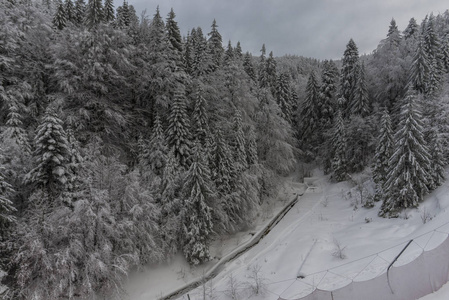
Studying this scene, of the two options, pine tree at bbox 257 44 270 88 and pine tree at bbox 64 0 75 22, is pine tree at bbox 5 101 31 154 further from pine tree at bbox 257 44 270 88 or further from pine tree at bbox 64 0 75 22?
pine tree at bbox 257 44 270 88

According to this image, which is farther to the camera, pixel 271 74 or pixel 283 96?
pixel 271 74

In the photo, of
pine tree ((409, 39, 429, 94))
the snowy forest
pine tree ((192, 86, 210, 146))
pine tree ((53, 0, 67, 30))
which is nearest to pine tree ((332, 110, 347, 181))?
the snowy forest

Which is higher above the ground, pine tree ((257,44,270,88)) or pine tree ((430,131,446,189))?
pine tree ((257,44,270,88))

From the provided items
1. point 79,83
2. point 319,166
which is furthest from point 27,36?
point 319,166

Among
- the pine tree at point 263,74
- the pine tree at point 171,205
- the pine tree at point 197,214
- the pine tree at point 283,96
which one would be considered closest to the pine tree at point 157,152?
the pine tree at point 171,205

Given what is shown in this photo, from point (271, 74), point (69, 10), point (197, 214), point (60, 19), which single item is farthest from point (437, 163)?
point (69, 10)

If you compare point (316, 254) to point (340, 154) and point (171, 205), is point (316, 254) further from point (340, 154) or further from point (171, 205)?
point (340, 154)
